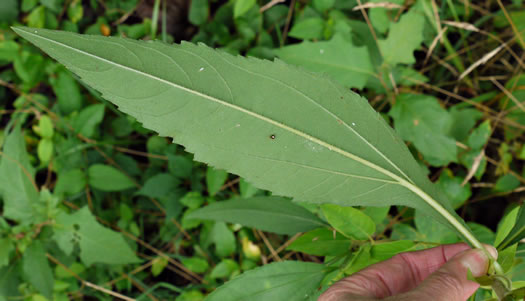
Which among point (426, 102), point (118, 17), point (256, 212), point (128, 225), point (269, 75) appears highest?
point (118, 17)

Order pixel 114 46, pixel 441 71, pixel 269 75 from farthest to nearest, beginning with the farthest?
pixel 441 71 → pixel 269 75 → pixel 114 46

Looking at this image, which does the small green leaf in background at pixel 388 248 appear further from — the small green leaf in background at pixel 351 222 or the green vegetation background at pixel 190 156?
the green vegetation background at pixel 190 156

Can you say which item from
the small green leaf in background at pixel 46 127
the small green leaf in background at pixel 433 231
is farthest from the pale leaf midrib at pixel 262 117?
the small green leaf in background at pixel 46 127

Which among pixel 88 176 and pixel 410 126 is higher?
pixel 410 126

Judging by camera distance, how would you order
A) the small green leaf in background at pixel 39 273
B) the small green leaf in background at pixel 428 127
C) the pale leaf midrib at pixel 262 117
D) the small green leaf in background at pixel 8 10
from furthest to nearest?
1. the small green leaf in background at pixel 8 10
2. the small green leaf in background at pixel 39 273
3. the small green leaf in background at pixel 428 127
4. the pale leaf midrib at pixel 262 117

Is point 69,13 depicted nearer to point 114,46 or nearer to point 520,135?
point 114,46

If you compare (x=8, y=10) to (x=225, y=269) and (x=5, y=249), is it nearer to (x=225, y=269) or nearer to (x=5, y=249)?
(x=5, y=249)

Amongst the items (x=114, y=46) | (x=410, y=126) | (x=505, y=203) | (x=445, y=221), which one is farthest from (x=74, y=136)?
(x=505, y=203)

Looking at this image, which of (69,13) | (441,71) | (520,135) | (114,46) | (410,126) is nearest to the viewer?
(114,46)

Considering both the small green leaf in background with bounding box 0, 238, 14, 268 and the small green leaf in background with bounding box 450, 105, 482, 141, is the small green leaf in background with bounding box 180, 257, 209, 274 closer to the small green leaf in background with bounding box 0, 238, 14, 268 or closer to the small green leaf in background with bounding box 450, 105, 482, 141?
the small green leaf in background with bounding box 0, 238, 14, 268
